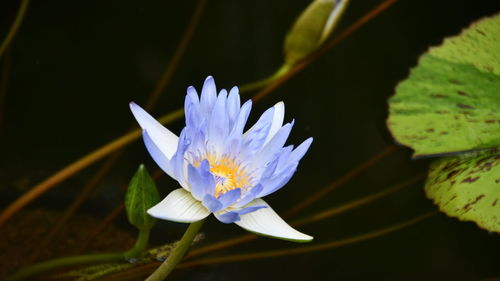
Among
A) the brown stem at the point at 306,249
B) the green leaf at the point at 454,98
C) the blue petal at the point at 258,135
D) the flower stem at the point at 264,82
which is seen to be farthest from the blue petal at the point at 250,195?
the flower stem at the point at 264,82

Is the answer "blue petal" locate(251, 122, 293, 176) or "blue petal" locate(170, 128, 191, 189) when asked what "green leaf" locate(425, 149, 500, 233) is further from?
"blue petal" locate(170, 128, 191, 189)

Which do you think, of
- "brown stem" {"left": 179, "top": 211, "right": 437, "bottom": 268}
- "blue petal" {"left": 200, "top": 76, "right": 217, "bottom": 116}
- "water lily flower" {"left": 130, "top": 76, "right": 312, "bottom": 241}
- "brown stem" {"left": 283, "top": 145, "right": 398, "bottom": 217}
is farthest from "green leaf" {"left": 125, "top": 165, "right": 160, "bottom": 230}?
"brown stem" {"left": 283, "top": 145, "right": 398, "bottom": 217}

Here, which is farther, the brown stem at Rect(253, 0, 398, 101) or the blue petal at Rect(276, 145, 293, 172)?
the brown stem at Rect(253, 0, 398, 101)

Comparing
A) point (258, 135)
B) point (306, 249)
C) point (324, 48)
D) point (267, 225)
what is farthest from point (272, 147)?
point (324, 48)

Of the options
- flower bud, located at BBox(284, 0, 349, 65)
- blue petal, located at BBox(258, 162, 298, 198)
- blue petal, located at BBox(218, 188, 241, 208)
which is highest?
flower bud, located at BBox(284, 0, 349, 65)

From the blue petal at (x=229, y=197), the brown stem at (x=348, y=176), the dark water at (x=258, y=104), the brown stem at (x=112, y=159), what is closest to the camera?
the blue petal at (x=229, y=197)

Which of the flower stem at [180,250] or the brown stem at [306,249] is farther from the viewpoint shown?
the brown stem at [306,249]

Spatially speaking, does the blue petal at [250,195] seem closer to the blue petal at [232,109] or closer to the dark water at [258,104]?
the blue petal at [232,109]
